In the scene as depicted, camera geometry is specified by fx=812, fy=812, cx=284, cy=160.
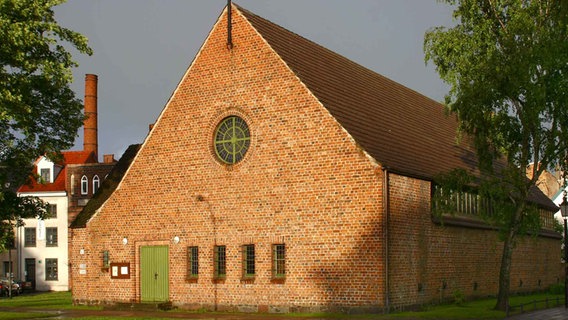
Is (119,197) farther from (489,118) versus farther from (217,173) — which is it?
(489,118)

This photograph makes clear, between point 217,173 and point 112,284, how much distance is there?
7096mm

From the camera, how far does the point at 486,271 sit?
3600 centimetres

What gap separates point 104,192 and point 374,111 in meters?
15.4

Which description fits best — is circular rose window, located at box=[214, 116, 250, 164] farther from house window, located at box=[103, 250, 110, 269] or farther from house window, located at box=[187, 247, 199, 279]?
house window, located at box=[103, 250, 110, 269]

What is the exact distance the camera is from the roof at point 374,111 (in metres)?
29.9

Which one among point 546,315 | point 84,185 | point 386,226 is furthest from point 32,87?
point 84,185

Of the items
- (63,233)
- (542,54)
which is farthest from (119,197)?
(63,233)

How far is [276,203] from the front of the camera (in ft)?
98.0

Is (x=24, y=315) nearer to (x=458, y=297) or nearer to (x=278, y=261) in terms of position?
(x=278, y=261)

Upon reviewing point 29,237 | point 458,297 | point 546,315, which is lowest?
point 546,315

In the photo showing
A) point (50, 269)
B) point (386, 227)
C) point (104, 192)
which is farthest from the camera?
point (50, 269)

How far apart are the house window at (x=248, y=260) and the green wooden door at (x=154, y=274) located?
3843 mm

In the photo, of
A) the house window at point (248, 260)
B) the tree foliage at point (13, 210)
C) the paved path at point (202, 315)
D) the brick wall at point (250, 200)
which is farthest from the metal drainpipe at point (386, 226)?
the tree foliage at point (13, 210)

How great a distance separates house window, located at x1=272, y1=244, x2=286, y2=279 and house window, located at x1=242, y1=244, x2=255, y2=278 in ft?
3.40
